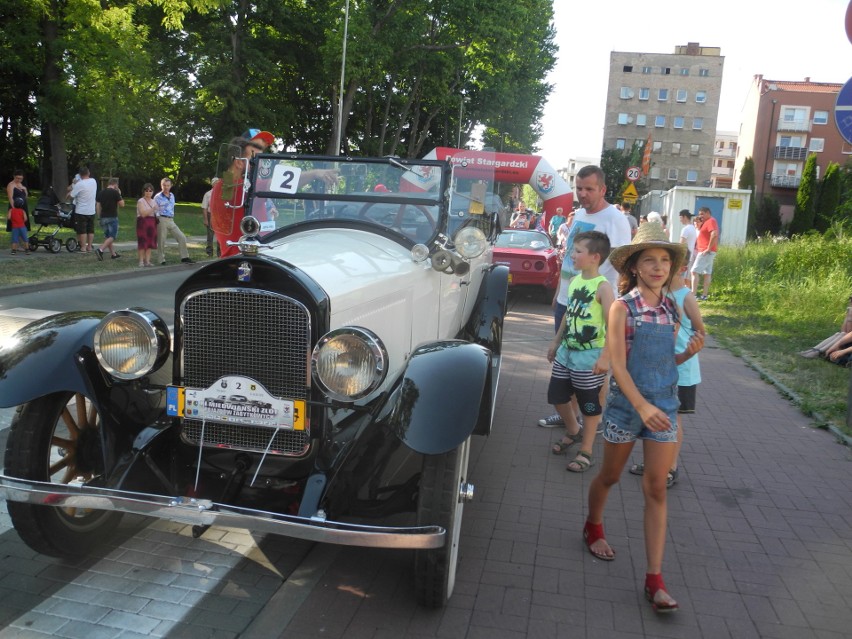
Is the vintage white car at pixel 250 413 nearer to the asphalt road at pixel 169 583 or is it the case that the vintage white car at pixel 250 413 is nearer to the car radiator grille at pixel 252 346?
the car radiator grille at pixel 252 346

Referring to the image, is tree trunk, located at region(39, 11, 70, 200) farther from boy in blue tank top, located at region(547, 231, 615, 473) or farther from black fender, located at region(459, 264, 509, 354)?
boy in blue tank top, located at region(547, 231, 615, 473)

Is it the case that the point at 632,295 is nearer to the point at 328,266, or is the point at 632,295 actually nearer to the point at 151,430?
the point at 328,266

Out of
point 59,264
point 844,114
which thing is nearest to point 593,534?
point 844,114

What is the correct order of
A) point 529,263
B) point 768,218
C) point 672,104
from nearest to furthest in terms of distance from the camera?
1. point 529,263
2. point 768,218
3. point 672,104

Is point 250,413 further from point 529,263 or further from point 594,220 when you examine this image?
point 529,263

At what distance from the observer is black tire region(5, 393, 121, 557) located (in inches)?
127

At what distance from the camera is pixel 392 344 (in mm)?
3996

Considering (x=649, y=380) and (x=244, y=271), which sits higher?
(x=244, y=271)

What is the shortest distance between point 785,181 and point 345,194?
242 ft

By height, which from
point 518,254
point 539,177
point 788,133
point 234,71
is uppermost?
point 788,133

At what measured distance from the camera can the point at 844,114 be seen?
19.2 ft

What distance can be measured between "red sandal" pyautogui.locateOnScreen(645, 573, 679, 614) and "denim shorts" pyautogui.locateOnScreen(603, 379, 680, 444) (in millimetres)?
618

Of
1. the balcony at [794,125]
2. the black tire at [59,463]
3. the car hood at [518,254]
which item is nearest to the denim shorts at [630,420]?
the black tire at [59,463]

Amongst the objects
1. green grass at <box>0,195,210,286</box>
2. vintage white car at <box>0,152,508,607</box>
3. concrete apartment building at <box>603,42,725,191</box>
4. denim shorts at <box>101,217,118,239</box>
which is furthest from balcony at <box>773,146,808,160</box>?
vintage white car at <box>0,152,508,607</box>
